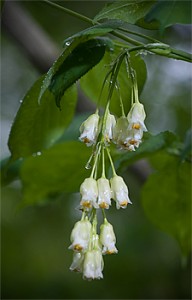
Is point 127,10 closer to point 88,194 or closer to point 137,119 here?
point 137,119

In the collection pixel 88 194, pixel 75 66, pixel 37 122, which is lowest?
pixel 88 194

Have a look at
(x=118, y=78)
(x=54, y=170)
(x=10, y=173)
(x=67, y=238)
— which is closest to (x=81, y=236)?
(x=118, y=78)

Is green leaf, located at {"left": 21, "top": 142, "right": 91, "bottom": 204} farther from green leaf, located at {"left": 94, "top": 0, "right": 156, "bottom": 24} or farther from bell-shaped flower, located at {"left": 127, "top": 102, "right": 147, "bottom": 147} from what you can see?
green leaf, located at {"left": 94, "top": 0, "right": 156, "bottom": 24}

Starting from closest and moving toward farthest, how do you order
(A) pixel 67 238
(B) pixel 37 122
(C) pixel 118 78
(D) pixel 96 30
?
1. (D) pixel 96 30
2. (C) pixel 118 78
3. (B) pixel 37 122
4. (A) pixel 67 238

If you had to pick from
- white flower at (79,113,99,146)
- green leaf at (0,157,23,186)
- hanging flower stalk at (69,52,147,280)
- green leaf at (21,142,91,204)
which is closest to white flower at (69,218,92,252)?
hanging flower stalk at (69,52,147,280)

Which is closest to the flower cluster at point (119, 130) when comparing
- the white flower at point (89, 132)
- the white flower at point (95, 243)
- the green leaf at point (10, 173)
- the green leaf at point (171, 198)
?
the white flower at point (89, 132)

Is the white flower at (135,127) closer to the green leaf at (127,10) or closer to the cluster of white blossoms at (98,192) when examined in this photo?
the cluster of white blossoms at (98,192)
